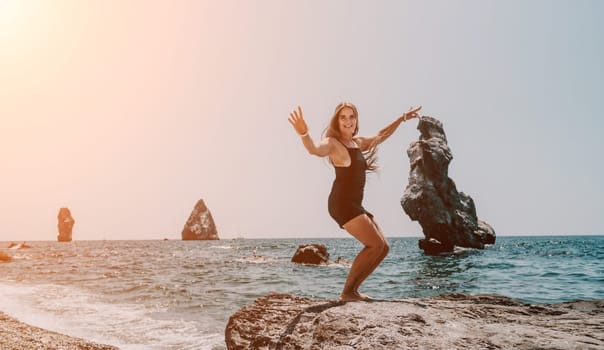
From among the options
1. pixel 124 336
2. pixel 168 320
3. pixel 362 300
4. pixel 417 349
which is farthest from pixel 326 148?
pixel 168 320

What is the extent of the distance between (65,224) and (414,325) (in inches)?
7102

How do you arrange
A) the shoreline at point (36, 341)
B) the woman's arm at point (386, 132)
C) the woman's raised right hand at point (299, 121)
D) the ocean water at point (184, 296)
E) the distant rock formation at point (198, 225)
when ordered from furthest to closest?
1. the distant rock formation at point (198, 225)
2. the ocean water at point (184, 296)
3. the shoreline at point (36, 341)
4. the woman's arm at point (386, 132)
5. the woman's raised right hand at point (299, 121)

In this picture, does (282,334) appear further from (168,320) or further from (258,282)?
(258,282)

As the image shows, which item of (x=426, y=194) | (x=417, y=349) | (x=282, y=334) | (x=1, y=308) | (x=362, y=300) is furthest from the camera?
(x=426, y=194)

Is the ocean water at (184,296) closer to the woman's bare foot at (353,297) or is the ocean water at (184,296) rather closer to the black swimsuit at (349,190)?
the woman's bare foot at (353,297)

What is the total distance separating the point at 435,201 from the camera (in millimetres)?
44219

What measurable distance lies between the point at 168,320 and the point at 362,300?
8.27 metres

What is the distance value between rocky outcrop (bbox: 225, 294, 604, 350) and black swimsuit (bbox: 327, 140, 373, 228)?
1083mm

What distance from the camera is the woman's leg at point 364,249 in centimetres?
503

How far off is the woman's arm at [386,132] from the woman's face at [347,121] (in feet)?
1.37

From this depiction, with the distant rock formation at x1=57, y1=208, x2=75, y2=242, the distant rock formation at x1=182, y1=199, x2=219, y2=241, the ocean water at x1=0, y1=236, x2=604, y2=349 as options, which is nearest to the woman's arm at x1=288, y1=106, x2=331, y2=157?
the ocean water at x1=0, y1=236, x2=604, y2=349

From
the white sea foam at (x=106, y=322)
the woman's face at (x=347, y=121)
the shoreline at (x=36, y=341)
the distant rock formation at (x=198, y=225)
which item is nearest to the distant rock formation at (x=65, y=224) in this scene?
the distant rock formation at (x=198, y=225)

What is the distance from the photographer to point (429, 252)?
44.8 meters

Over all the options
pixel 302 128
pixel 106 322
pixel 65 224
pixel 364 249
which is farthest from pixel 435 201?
pixel 65 224
